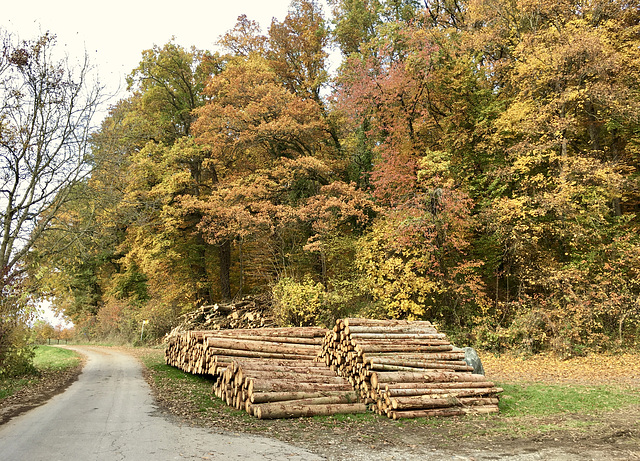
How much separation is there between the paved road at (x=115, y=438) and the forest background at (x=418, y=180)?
17.3ft

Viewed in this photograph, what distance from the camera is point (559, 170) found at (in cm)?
1681

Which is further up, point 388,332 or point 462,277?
point 462,277

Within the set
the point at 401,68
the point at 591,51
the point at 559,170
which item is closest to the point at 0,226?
the point at 401,68

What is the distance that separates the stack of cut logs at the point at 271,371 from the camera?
880 centimetres

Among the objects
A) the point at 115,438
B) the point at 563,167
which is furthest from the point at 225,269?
the point at 115,438

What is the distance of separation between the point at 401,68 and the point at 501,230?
8.23m

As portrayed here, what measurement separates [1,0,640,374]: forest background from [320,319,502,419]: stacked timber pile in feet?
20.2

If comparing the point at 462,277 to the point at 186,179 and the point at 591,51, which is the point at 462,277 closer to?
the point at 591,51

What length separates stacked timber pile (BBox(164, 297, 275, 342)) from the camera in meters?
20.4

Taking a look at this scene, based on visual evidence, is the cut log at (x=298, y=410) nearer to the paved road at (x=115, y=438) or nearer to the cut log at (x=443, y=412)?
the cut log at (x=443, y=412)

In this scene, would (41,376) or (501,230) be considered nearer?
(41,376)

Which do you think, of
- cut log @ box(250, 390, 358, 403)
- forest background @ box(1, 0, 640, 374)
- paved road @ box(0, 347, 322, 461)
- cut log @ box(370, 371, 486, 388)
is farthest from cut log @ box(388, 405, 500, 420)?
forest background @ box(1, 0, 640, 374)

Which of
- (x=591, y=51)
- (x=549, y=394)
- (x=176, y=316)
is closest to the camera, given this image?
(x=549, y=394)

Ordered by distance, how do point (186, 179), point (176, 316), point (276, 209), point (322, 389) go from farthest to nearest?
1. point (176, 316)
2. point (186, 179)
3. point (276, 209)
4. point (322, 389)
